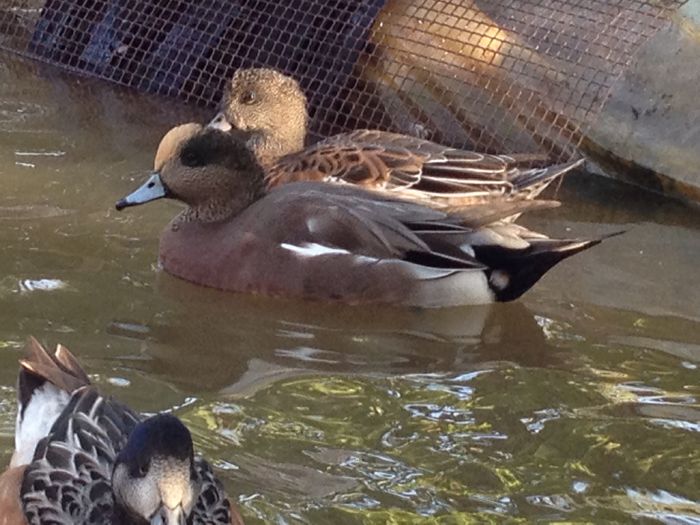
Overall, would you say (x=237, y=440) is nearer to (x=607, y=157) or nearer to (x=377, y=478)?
(x=377, y=478)

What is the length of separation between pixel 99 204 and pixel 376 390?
7.19 ft

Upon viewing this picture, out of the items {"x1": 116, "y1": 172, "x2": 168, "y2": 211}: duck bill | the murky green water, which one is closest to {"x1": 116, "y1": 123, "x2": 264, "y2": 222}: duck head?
{"x1": 116, "y1": 172, "x2": 168, "y2": 211}: duck bill

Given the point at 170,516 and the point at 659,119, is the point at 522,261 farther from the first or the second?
the point at 170,516

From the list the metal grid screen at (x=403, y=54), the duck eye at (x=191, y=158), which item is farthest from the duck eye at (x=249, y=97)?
the duck eye at (x=191, y=158)

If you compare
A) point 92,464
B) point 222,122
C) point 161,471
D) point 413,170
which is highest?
point 161,471

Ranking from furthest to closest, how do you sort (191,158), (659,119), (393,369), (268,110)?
(659,119)
(268,110)
(191,158)
(393,369)

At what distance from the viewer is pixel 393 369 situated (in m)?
5.55

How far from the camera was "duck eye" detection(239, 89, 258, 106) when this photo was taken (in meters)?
7.58

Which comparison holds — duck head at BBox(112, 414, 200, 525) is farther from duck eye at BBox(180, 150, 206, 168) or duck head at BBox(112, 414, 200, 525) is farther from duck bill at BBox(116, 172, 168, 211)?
duck eye at BBox(180, 150, 206, 168)

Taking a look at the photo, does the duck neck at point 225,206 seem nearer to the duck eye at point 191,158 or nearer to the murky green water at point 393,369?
the duck eye at point 191,158

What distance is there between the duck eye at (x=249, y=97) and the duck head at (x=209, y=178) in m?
0.99

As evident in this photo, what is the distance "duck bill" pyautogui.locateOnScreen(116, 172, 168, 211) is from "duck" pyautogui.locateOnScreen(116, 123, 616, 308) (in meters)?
0.26

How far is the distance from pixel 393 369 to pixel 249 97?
2454 mm

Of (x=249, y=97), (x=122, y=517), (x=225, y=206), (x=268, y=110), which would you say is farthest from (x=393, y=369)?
(x=249, y=97)
